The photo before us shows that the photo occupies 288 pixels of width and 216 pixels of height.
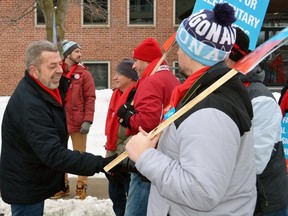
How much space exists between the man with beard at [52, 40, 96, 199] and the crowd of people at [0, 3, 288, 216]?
5.06 ft

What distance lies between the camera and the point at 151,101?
3848 mm

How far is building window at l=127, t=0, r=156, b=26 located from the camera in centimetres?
2020

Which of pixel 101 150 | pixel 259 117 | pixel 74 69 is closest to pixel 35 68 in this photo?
pixel 259 117

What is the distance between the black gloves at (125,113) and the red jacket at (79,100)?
2291mm

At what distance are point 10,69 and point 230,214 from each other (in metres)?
19.0

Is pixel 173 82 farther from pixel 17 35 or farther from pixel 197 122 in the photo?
pixel 17 35

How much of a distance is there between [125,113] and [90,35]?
54.5 feet

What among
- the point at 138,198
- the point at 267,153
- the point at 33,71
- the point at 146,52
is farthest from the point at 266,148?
the point at 146,52

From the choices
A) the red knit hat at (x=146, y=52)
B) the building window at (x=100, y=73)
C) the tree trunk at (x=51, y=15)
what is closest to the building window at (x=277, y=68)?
the building window at (x=100, y=73)

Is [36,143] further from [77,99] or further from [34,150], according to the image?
[77,99]

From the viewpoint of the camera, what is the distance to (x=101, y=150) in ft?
31.3

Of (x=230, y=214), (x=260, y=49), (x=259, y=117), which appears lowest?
(x=230, y=214)

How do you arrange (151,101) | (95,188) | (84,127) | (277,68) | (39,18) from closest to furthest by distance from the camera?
1. (151,101)
2. (84,127)
3. (95,188)
4. (39,18)
5. (277,68)

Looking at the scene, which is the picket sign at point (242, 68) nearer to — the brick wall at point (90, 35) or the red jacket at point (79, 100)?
the red jacket at point (79, 100)
